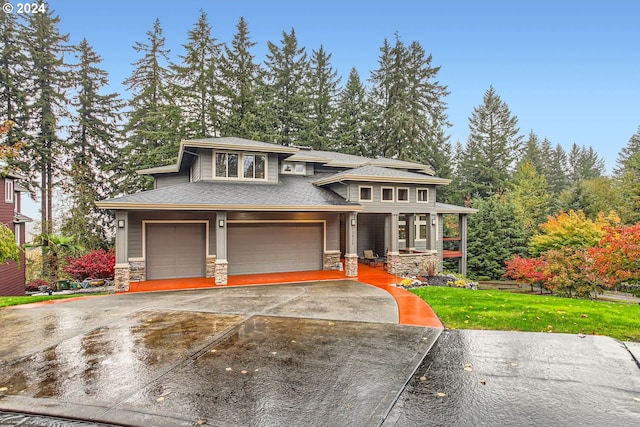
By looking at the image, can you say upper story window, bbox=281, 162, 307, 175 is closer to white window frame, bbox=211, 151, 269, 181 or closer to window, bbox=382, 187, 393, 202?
white window frame, bbox=211, 151, 269, 181

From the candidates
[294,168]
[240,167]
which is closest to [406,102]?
[294,168]

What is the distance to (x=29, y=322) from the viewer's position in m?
7.36

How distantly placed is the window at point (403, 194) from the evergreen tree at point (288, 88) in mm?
15601

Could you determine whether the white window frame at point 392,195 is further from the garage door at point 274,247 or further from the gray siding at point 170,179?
the gray siding at point 170,179

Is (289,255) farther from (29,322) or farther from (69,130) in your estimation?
(69,130)

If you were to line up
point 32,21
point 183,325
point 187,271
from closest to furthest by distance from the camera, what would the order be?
point 183,325
point 187,271
point 32,21

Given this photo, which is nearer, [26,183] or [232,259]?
[232,259]

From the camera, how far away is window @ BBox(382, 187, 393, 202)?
1468 cm

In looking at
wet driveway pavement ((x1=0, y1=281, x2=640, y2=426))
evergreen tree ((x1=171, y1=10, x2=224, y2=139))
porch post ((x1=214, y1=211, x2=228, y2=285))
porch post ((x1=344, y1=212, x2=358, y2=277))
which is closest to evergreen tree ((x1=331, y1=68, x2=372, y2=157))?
evergreen tree ((x1=171, y1=10, x2=224, y2=139))

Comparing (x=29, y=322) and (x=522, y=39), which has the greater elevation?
(x=522, y=39)

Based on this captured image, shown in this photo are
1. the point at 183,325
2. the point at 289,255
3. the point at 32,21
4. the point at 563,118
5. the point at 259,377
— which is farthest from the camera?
the point at 563,118

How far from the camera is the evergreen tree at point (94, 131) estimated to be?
22.4m

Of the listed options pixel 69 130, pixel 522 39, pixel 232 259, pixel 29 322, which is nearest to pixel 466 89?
pixel 522 39

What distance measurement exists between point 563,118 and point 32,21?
53.2m
